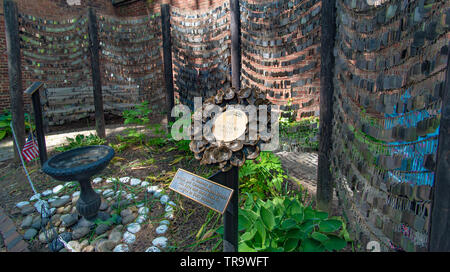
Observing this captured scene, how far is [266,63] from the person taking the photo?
3150mm

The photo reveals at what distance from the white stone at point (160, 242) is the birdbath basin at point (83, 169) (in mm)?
824

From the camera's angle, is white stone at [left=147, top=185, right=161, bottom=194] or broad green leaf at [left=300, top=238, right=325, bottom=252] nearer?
broad green leaf at [left=300, top=238, right=325, bottom=252]

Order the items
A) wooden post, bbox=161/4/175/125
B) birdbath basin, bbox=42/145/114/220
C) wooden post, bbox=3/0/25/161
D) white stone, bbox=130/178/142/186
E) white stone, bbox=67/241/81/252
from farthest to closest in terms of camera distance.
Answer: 1. wooden post, bbox=161/4/175/125
2. wooden post, bbox=3/0/25/161
3. white stone, bbox=130/178/142/186
4. birdbath basin, bbox=42/145/114/220
5. white stone, bbox=67/241/81/252

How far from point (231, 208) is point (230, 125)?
512mm

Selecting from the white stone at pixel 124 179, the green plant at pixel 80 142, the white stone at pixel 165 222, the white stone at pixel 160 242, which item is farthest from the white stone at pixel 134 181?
the green plant at pixel 80 142

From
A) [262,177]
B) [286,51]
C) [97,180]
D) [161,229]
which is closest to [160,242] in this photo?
Result: [161,229]

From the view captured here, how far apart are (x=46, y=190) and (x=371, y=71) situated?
12.7 feet

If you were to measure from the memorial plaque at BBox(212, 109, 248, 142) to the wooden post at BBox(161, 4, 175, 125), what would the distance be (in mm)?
3745

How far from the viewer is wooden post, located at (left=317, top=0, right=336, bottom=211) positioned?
2.26 m

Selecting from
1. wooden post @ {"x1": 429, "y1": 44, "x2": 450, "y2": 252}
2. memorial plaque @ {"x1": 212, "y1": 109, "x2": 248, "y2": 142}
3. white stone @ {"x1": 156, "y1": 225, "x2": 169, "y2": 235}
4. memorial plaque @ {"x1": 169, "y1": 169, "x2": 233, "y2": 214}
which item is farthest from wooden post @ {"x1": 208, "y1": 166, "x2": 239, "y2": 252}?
white stone @ {"x1": 156, "y1": 225, "x2": 169, "y2": 235}

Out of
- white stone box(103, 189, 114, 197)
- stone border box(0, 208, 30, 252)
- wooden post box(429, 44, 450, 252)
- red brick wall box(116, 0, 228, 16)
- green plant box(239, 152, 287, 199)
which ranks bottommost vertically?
stone border box(0, 208, 30, 252)

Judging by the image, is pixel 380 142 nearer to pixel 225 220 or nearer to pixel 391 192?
pixel 391 192

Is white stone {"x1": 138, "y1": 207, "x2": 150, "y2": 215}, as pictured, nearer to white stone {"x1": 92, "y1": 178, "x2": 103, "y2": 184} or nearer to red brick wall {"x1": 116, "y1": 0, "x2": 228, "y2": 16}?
white stone {"x1": 92, "y1": 178, "x2": 103, "y2": 184}

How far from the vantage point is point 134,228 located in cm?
261
